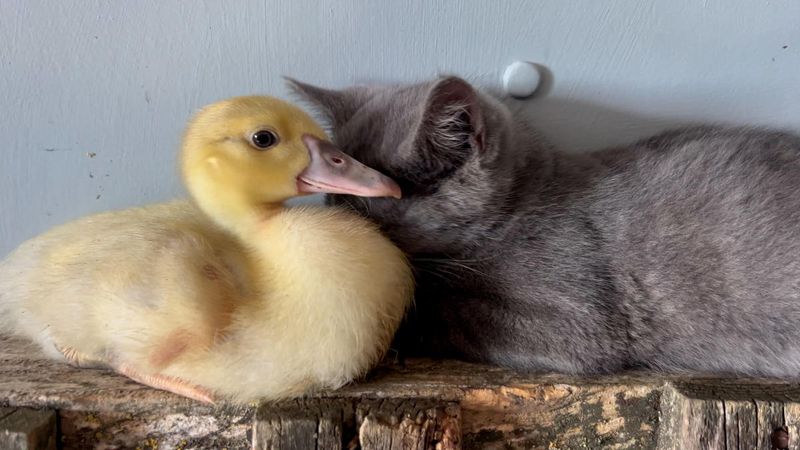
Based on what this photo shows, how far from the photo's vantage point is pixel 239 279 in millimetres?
881

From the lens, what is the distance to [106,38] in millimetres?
1151

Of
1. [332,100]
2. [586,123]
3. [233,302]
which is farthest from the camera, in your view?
[586,123]

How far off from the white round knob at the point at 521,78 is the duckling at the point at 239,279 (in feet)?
1.29

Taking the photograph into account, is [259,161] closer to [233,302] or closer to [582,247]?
[233,302]

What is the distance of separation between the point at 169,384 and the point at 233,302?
0.15 meters

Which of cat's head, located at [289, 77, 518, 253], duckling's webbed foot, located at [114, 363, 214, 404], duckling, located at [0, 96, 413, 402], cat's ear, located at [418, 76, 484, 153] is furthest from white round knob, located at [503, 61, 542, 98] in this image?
duckling's webbed foot, located at [114, 363, 214, 404]

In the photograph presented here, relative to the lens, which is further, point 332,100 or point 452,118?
point 332,100

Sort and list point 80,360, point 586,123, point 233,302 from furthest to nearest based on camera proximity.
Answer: point 586,123 < point 80,360 < point 233,302

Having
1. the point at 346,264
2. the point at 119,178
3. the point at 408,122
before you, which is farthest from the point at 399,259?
the point at 119,178

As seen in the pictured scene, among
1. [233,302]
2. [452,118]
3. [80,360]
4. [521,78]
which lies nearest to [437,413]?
[233,302]

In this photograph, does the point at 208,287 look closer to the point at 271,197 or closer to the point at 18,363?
the point at 271,197

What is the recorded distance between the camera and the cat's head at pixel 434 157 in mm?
954

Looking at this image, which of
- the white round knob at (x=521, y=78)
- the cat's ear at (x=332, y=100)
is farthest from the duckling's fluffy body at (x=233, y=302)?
the white round knob at (x=521, y=78)

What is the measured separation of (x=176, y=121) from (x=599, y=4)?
31.5 inches
